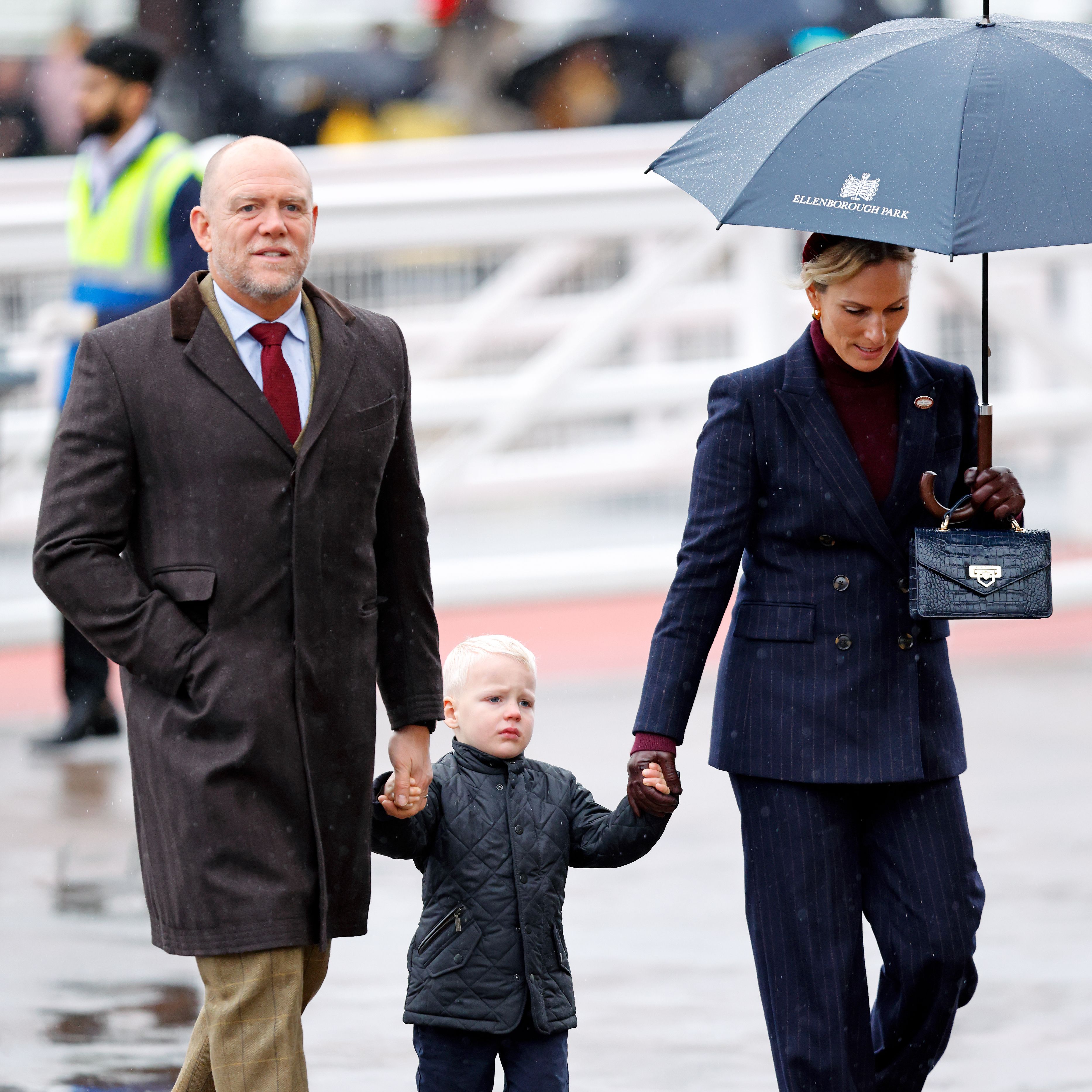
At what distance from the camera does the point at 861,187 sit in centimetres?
365

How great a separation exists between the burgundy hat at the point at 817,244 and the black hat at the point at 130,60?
3.86m

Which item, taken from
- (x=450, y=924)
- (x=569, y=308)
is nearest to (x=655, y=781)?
(x=450, y=924)

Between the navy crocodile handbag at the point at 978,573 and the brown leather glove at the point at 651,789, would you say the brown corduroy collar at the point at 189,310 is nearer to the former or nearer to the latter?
the brown leather glove at the point at 651,789

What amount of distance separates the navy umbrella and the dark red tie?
0.76 metres

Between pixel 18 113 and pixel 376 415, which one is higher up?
pixel 18 113

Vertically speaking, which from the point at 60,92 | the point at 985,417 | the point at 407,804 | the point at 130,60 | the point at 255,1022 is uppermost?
the point at 60,92

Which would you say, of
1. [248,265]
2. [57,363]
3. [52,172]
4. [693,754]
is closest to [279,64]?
[52,172]

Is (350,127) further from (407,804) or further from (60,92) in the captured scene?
(407,804)

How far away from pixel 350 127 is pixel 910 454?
9.98 metres

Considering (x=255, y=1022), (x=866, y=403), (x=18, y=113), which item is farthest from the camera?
(x=18, y=113)

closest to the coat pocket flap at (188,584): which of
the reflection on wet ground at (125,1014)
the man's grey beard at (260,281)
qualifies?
the man's grey beard at (260,281)

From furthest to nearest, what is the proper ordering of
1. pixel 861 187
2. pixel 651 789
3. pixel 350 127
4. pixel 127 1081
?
→ 1. pixel 350 127
2. pixel 127 1081
3. pixel 651 789
4. pixel 861 187

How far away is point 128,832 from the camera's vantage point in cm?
661

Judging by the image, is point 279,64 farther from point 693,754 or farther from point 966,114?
point 966,114
